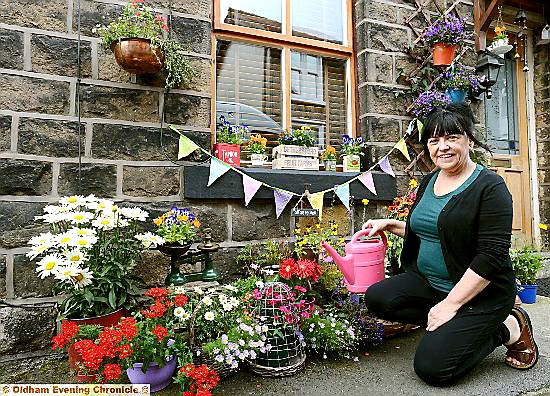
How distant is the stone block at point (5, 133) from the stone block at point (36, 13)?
0.53 metres

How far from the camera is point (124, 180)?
7.76ft

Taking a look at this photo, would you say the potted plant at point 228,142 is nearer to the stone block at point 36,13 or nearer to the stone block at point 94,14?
the stone block at point 94,14

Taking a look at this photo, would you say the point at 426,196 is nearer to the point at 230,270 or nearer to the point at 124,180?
the point at 230,270

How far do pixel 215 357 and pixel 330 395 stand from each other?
51cm

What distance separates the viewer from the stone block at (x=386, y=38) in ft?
10.1

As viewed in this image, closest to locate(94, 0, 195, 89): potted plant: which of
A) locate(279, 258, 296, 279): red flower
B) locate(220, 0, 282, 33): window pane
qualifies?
locate(220, 0, 282, 33): window pane

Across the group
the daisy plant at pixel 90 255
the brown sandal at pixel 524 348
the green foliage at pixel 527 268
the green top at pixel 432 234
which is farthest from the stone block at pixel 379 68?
the daisy plant at pixel 90 255

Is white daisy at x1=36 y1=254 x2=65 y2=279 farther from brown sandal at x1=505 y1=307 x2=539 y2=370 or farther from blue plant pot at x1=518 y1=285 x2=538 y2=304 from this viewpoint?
blue plant pot at x1=518 y1=285 x2=538 y2=304

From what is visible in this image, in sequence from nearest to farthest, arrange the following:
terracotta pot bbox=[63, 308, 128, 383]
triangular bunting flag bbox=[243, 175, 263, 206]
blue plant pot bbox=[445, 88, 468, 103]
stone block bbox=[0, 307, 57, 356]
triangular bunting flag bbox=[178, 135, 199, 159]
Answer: terracotta pot bbox=[63, 308, 128, 383] < stone block bbox=[0, 307, 57, 356] < triangular bunting flag bbox=[178, 135, 199, 159] < triangular bunting flag bbox=[243, 175, 263, 206] < blue plant pot bbox=[445, 88, 468, 103]

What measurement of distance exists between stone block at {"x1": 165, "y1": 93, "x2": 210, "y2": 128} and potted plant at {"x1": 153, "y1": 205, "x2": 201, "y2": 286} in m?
0.64

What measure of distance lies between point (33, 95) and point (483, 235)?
238cm

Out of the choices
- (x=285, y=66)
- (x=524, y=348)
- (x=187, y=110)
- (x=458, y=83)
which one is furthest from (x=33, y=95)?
(x=458, y=83)

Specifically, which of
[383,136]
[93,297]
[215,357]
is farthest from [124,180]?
[383,136]

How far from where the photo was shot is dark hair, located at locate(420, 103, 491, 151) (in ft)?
5.98
